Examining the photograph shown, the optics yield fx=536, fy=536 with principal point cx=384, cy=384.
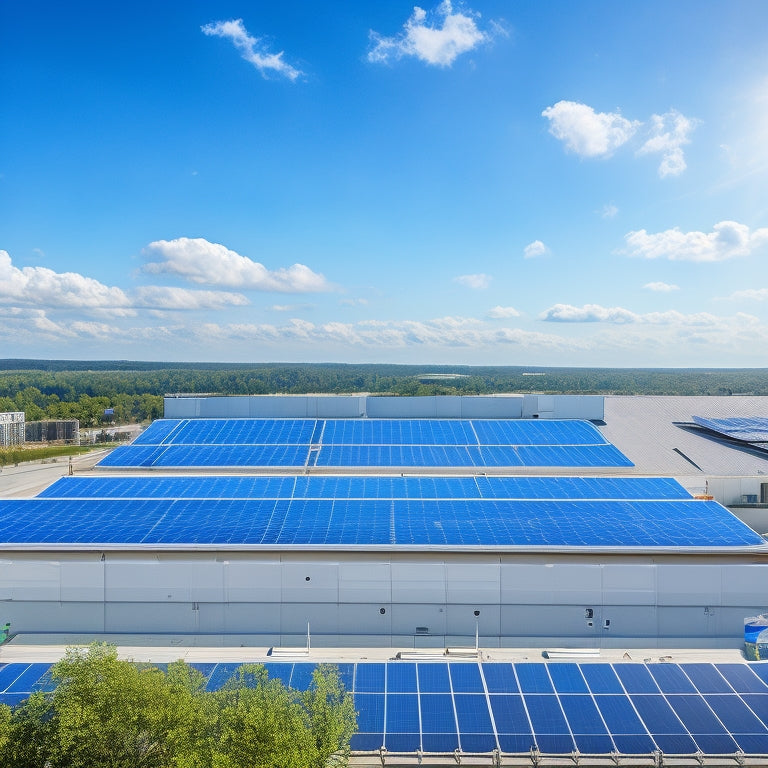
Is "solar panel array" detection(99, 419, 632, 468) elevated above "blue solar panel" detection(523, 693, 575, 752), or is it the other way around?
"solar panel array" detection(99, 419, 632, 468)

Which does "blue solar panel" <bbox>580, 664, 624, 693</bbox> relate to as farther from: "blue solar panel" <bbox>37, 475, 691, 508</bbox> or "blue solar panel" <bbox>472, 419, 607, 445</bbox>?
A: "blue solar panel" <bbox>472, 419, 607, 445</bbox>

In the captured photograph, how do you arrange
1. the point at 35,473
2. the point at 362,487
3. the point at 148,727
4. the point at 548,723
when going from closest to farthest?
the point at 148,727, the point at 548,723, the point at 362,487, the point at 35,473

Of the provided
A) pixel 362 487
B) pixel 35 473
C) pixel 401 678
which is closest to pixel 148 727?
pixel 401 678

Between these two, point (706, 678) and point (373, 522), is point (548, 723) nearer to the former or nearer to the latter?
point (706, 678)

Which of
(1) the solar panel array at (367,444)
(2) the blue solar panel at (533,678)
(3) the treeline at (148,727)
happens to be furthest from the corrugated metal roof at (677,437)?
(3) the treeline at (148,727)


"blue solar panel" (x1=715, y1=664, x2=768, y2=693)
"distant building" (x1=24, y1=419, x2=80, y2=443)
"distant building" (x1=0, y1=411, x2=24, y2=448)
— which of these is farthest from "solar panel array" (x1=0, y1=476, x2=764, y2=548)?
"distant building" (x1=0, y1=411, x2=24, y2=448)

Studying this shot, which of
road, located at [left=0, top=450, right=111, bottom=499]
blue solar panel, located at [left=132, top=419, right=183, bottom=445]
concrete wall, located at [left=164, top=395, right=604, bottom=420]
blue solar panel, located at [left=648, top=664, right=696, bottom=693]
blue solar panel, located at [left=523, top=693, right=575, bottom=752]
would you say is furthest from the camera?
road, located at [left=0, top=450, right=111, bottom=499]
